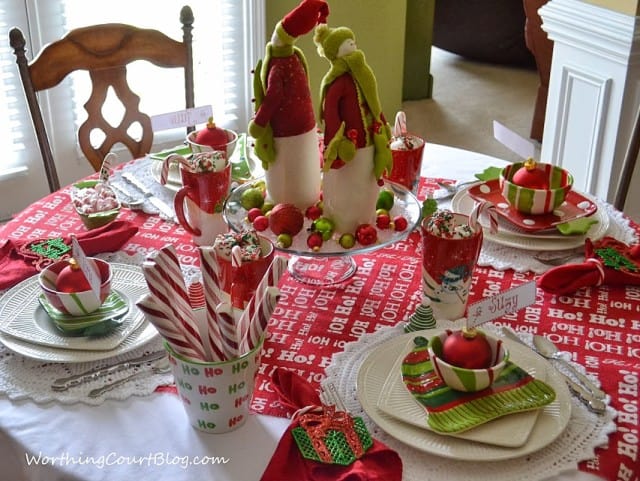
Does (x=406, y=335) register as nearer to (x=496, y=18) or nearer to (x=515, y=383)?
(x=515, y=383)

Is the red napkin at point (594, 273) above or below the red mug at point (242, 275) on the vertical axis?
below

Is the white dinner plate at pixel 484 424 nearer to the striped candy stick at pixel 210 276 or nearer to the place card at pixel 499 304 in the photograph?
the place card at pixel 499 304

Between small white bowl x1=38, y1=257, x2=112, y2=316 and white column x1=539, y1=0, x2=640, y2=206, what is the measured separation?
74.3 inches

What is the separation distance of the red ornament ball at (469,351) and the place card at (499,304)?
0.02m

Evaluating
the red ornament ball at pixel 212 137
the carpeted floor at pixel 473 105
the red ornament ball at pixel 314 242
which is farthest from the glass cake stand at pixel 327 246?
the carpeted floor at pixel 473 105

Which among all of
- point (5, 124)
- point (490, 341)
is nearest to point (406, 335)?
point (490, 341)

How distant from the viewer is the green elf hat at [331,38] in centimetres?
125

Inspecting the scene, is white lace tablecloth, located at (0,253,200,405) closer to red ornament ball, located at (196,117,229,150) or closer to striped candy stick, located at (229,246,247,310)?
striped candy stick, located at (229,246,247,310)

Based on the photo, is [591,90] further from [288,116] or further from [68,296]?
[68,296]

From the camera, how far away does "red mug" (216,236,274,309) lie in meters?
1.21

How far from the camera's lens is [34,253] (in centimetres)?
145

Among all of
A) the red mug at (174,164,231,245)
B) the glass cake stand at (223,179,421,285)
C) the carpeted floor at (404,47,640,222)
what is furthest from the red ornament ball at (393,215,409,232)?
the carpeted floor at (404,47,640,222)

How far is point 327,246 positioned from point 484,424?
417 millimetres

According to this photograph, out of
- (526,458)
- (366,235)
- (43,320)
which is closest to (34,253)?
(43,320)
